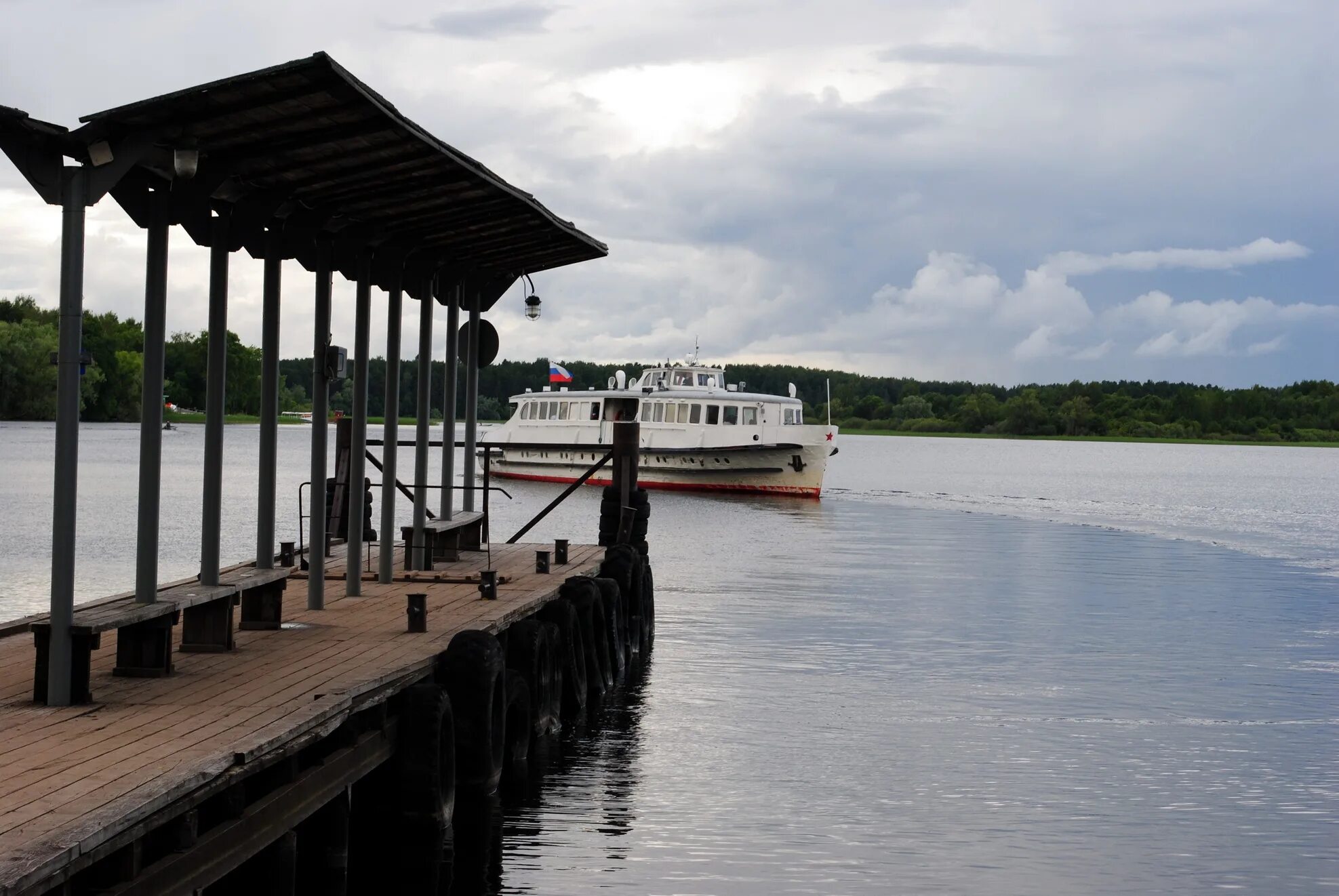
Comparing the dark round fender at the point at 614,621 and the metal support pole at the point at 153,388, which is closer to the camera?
the metal support pole at the point at 153,388

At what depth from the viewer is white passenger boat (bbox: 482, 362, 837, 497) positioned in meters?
50.1

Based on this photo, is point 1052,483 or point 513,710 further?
point 1052,483

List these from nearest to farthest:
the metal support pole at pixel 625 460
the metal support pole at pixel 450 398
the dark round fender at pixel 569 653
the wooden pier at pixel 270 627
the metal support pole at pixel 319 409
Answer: the wooden pier at pixel 270 627 → the metal support pole at pixel 319 409 → the dark round fender at pixel 569 653 → the metal support pole at pixel 450 398 → the metal support pole at pixel 625 460

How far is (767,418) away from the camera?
50.5 meters

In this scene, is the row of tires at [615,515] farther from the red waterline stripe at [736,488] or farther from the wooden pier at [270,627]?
the red waterline stripe at [736,488]

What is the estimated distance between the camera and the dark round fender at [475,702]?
30.6 ft

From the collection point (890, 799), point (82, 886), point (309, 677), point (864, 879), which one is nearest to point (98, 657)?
point (309, 677)

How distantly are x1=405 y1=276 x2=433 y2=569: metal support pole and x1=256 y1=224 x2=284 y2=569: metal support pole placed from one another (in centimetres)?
353

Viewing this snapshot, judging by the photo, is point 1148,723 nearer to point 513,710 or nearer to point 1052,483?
point 513,710

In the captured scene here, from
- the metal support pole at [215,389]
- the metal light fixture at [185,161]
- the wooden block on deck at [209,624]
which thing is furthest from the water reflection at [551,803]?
the metal light fixture at [185,161]

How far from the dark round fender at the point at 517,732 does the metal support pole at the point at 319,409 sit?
1.57m

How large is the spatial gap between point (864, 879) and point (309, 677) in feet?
11.7

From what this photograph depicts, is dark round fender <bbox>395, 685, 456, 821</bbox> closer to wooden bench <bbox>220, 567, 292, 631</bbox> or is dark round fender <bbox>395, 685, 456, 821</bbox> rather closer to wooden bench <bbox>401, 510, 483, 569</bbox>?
wooden bench <bbox>220, 567, 292, 631</bbox>

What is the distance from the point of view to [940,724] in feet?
46.4
